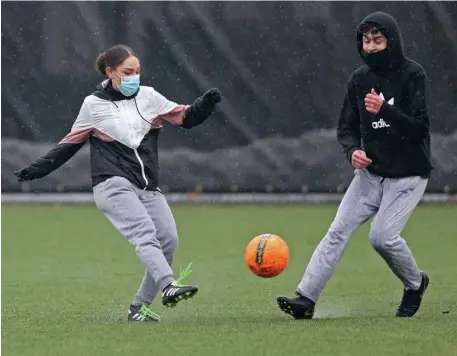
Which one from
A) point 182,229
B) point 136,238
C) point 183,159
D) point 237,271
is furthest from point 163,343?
point 183,159

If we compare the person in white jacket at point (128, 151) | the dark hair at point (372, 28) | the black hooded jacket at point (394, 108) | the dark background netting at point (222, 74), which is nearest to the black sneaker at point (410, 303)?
the black hooded jacket at point (394, 108)

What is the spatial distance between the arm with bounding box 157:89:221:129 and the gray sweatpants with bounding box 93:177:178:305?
1.73 ft

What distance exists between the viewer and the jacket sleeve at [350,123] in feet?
28.0

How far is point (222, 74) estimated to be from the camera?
17.8 meters

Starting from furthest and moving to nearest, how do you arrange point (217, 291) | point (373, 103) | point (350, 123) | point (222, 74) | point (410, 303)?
point (222, 74)
point (217, 291)
point (350, 123)
point (410, 303)
point (373, 103)

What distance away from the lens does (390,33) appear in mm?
8219

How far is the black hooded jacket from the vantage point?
324 inches

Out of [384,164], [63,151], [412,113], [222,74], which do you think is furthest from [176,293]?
[222,74]

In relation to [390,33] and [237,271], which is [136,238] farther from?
[237,271]

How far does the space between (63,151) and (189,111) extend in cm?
89

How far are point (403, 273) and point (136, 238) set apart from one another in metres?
1.79

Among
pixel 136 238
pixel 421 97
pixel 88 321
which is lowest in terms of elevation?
pixel 88 321

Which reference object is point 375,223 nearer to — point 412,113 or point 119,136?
point 412,113

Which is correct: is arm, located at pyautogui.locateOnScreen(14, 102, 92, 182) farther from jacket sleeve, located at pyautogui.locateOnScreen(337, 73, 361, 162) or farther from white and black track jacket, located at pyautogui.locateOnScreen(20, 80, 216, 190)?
jacket sleeve, located at pyautogui.locateOnScreen(337, 73, 361, 162)
